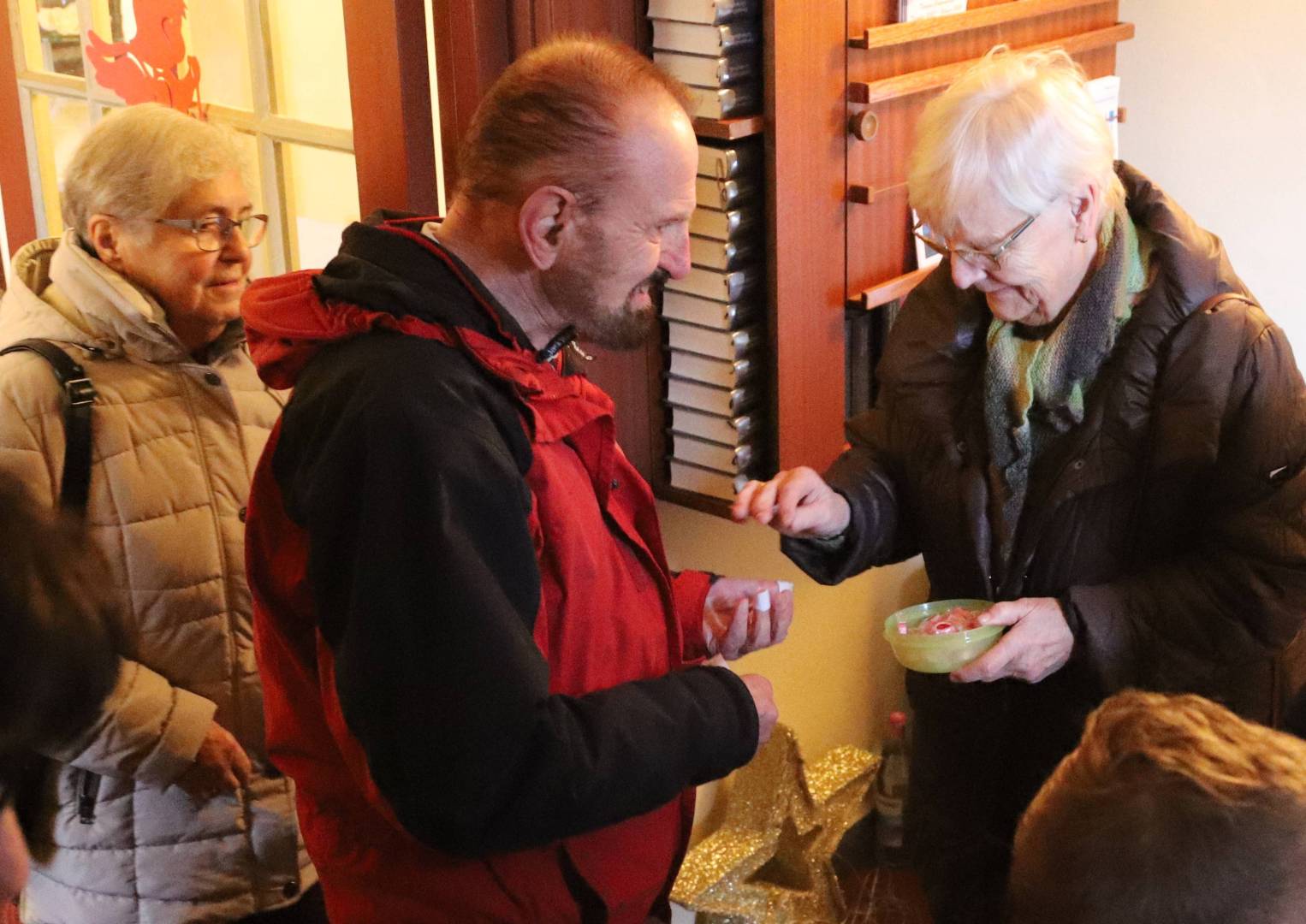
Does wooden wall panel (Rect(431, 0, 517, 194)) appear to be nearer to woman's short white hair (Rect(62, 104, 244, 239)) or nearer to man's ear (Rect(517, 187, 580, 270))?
woman's short white hair (Rect(62, 104, 244, 239))

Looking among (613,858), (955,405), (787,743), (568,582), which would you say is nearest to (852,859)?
(787,743)

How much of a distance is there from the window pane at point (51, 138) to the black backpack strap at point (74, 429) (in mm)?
1482

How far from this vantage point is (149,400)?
5.91ft

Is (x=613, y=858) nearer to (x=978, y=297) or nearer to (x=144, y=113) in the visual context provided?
(x=978, y=297)

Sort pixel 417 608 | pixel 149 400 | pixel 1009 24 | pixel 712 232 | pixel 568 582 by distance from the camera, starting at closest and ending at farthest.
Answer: pixel 417 608
pixel 568 582
pixel 149 400
pixel 712 232
pixel 1009 24

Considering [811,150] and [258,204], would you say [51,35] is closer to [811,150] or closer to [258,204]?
[258,204]

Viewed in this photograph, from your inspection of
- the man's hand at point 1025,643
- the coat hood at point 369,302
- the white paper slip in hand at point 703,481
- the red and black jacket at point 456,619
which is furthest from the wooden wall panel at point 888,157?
the coat hood at point 369,302

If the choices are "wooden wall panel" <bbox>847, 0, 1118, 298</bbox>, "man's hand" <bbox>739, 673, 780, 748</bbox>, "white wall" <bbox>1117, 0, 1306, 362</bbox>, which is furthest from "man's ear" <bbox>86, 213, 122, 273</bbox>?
"white wall" <bbox>1117, 0, 1306, 362</bbox>

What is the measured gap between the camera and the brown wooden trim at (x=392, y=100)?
77.5 inches

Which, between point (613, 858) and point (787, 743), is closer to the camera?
point (613, 858)

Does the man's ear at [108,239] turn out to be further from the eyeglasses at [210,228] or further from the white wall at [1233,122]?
the white wall at [1233,122]

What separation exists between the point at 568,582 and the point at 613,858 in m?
0.32

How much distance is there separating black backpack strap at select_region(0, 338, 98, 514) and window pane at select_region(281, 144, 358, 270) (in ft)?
2.13

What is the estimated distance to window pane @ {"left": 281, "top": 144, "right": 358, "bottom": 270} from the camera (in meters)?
2.32
